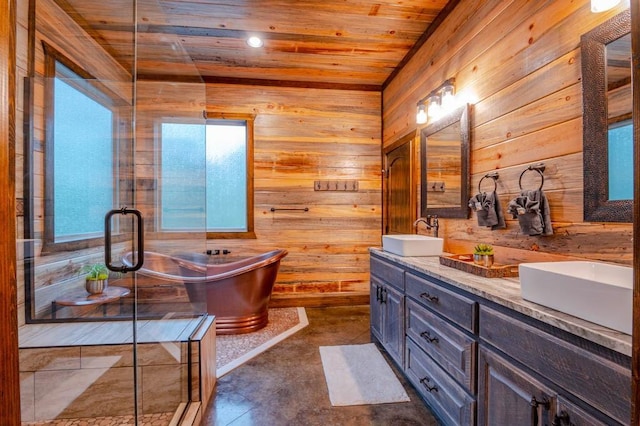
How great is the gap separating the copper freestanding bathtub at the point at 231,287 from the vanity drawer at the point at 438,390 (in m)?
1.50

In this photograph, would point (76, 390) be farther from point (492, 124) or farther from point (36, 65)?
point (492, 124)

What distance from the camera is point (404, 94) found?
3.21 metres

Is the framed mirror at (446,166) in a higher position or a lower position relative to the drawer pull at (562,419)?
higher

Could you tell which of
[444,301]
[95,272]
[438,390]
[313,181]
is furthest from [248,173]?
[438,390]

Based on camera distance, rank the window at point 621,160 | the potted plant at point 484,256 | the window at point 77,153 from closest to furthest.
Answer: the window at point 621,160 → the potted plant at point 484,256 → the window at point 77,153

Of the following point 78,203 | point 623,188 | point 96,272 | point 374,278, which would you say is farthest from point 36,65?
point 623,188

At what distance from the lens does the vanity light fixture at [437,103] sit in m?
2.31

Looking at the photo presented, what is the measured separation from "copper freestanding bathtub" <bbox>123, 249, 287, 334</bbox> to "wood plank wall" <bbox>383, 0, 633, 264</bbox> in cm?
172

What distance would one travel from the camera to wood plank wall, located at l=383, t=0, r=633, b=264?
4.39ft

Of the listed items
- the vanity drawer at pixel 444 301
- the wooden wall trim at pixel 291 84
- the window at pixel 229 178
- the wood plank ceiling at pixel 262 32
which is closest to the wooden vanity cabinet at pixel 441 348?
the vanity drawer at pixel 444 301

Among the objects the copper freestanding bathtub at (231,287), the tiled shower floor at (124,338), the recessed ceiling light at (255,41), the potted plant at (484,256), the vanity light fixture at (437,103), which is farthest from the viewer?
the recessed ceiling light at (255,41)

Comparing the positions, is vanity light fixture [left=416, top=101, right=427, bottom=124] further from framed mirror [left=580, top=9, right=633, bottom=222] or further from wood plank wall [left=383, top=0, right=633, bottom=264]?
framed mirror [left=580, top=9, right=633, bottom=222]

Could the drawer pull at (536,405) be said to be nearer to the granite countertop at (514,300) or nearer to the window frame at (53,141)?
the granite countertop at (514,300)

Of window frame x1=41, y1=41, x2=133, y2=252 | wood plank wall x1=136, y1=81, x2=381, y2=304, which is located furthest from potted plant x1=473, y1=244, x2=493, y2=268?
window frame x1=41, y1=41, x2=133, y2=252
